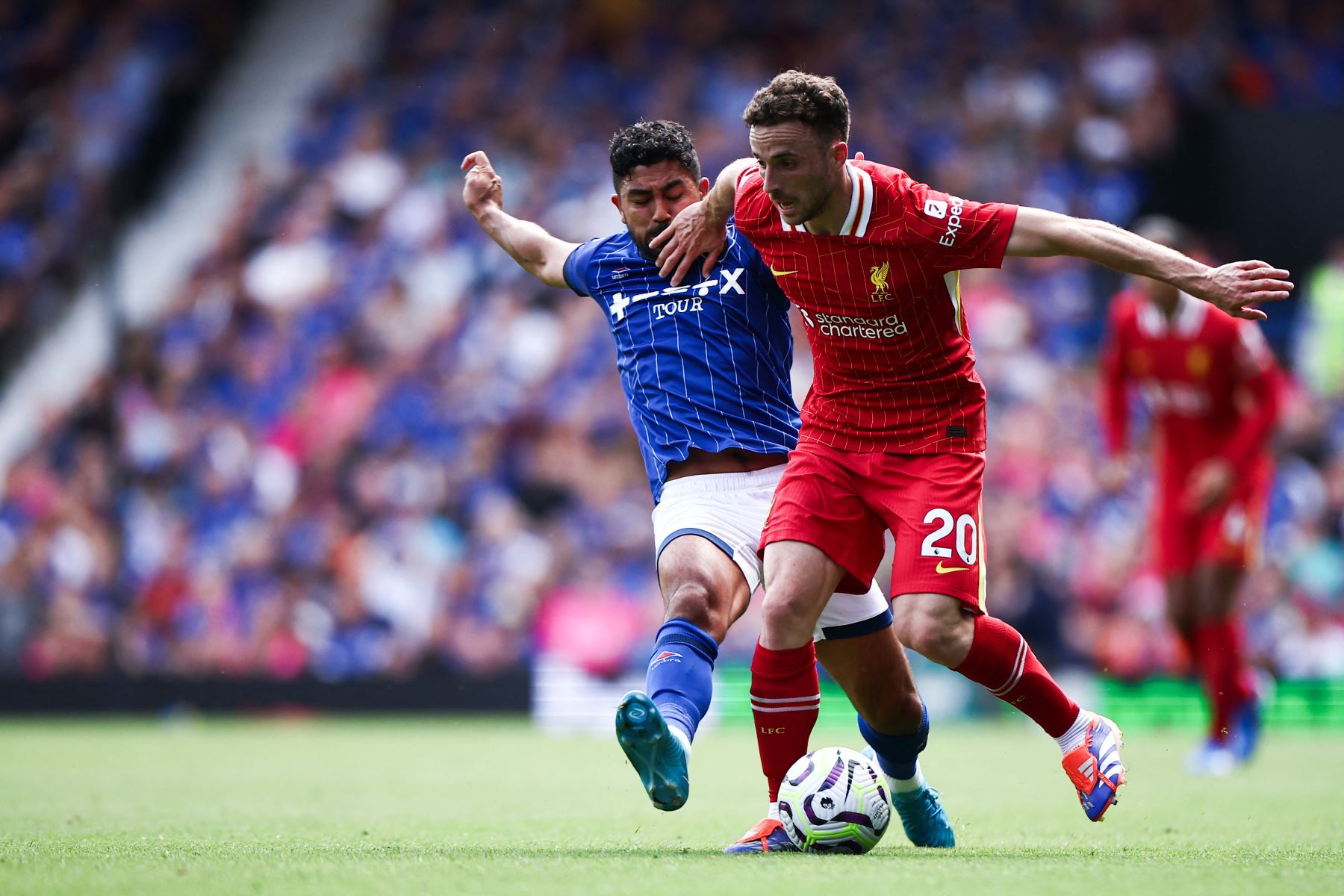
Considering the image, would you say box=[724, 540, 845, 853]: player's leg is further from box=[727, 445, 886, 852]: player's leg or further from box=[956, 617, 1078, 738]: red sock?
box=[956, 617, 1078, 738]: red sock

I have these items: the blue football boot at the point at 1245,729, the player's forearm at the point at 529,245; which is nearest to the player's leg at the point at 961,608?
the player's forearm at the point at 529,245

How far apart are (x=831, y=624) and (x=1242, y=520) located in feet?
15.8

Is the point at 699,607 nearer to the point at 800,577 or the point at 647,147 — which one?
the point at 800,577

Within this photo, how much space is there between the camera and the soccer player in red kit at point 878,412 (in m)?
4.87

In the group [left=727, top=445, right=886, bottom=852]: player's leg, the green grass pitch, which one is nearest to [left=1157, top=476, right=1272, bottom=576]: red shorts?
the green grass pitch

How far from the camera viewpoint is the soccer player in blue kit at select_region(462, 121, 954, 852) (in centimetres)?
514

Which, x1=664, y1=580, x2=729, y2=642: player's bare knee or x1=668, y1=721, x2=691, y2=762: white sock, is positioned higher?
x1=664, y1=580, x2=729, y2=642: player's bare knee

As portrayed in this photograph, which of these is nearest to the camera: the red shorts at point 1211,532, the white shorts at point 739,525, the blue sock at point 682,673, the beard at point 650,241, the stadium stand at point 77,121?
the blue sock at point 682,673

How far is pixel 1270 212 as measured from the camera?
617 inches

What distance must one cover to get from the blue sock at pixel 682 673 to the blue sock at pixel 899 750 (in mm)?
621

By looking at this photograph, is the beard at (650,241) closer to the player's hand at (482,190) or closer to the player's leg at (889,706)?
the player's hand at (482,190)

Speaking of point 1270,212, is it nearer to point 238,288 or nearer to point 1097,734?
point 238,288

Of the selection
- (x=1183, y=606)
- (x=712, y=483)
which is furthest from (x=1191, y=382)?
(x=712, y=483)

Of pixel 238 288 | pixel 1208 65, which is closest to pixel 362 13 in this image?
pixel 238 288
